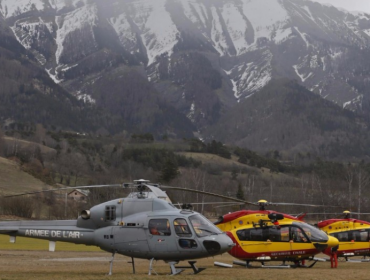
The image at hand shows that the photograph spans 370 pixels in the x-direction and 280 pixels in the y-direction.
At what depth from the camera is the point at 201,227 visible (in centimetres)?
2762

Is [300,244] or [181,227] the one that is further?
[300,244]

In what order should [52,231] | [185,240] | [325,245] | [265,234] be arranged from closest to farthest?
[185,240]
[52,231]
[325,245]
[265,234]

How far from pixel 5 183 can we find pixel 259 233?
343ft

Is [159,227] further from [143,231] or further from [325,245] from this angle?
[325,245]

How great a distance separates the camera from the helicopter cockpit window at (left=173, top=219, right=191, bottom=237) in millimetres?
27469

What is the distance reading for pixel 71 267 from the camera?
1291 inches

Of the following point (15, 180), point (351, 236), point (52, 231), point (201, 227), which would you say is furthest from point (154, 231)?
point (15, 180)

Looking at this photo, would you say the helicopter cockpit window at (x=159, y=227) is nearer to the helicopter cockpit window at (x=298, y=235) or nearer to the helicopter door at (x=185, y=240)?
the helicopter door at (x=185, y=240)

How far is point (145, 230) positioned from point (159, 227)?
1.94 feet

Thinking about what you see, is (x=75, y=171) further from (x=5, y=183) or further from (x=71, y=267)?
(x=71, y=267)

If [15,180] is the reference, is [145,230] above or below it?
below

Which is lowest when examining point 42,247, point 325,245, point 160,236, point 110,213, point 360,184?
point 325,245

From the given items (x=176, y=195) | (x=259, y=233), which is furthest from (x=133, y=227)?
(x=176, y=195)

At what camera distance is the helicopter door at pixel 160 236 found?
90.3ft
